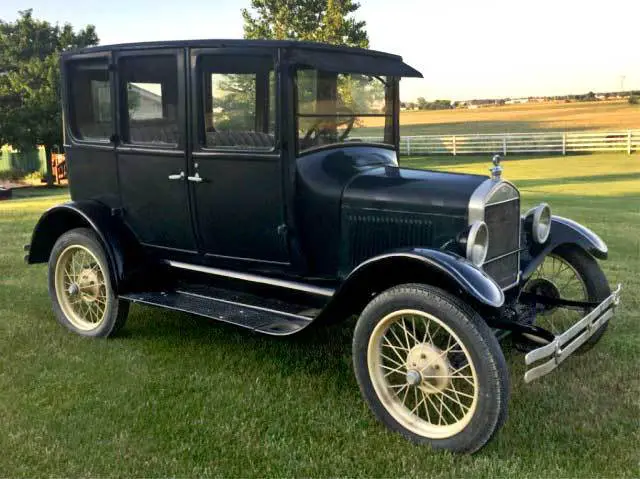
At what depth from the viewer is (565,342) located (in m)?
3.38

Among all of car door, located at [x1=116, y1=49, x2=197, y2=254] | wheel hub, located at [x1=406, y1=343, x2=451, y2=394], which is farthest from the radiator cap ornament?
car door, located at [x1=116, y1=49, x2=197, y2=254]

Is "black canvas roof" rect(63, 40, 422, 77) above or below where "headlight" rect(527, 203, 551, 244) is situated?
above

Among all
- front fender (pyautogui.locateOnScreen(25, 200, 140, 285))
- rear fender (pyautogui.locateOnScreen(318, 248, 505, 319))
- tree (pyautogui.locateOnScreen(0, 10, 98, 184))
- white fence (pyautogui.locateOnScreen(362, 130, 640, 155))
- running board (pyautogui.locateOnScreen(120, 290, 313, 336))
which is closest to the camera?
rear fender (pyautogui.locateOnScreen(318, 248, 505, 319))

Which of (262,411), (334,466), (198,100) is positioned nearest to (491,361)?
(334,466)

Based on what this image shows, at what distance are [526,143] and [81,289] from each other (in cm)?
2991

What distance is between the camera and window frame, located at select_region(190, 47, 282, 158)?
154 inches

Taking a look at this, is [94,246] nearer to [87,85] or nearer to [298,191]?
[87,85]

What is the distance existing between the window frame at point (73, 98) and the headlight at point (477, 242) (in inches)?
106

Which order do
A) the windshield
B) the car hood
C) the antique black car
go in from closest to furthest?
1. the antique black car
2. the car hood
3. the windshield

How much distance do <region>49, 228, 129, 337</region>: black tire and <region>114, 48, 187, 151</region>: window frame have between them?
77 centimetres

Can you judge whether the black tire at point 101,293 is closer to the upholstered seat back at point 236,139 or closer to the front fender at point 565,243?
the upholstered seat back at point 236,139

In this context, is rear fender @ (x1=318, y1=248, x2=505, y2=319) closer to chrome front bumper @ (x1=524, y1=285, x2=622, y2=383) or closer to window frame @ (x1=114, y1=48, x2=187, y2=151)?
chrome front bumper @ (x1=524, y1=285, x2=622, y2=383)

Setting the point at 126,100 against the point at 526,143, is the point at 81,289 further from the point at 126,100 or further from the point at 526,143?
the point at 526,143

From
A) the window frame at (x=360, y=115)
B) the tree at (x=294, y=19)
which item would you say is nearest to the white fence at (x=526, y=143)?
the tree at (x=294, y=19)
